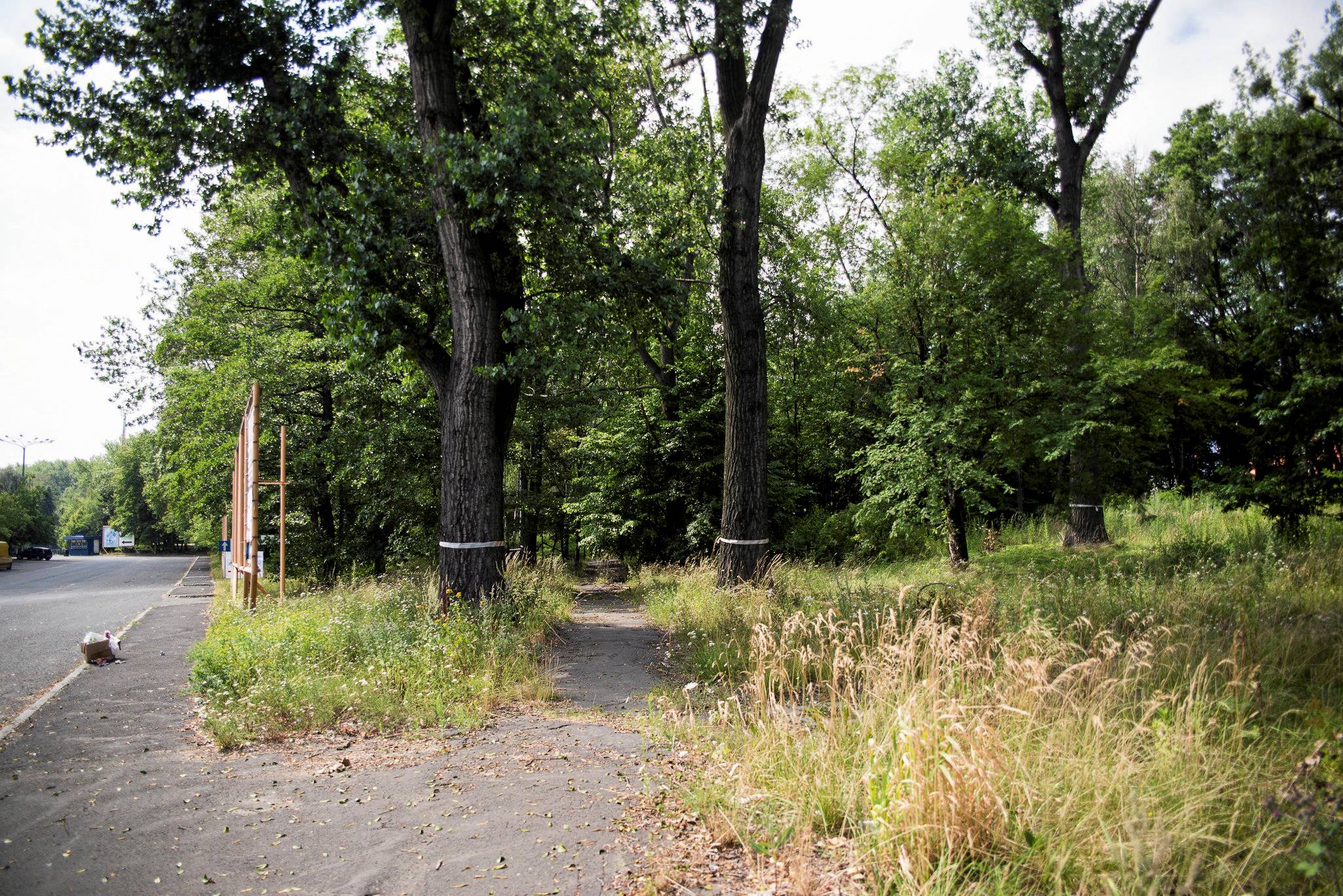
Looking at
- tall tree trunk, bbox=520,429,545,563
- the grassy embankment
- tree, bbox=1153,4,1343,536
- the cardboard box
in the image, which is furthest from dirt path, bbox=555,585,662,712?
tree, bbox=1153,4,1343,536

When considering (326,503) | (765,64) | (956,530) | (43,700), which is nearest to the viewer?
(43,700)

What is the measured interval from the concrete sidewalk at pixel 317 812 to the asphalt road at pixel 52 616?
95.6 inches

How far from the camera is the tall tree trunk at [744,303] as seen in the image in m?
11.2

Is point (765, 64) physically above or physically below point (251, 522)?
above

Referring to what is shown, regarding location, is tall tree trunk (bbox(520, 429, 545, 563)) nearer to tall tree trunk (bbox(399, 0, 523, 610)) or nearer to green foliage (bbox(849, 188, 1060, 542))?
green foliage (bbox(849, 188, 1060, 542))

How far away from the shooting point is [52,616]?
14.9 meters

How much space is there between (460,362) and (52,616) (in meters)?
11.2

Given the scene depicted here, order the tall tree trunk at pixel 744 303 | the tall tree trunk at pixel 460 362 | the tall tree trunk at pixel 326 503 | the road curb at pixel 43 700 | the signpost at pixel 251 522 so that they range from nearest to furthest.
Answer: the road curb at pixel 43 700, the tall tree trunk at pixel 460 362, the signpost at pixel 251 522, the tall tree trunk at pixel 744 303, the tall tree trunk at pixel 326 503

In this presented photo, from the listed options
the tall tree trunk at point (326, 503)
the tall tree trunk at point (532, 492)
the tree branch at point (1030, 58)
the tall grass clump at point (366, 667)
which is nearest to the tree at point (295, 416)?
the tall tree trunk at point (326, 503)

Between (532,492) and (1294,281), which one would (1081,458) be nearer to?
(1294,281)

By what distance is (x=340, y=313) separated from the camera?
31.7ft

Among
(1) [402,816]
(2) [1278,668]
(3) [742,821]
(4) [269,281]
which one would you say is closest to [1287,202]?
(2) [1278,668]

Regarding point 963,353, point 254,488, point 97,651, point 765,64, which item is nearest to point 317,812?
point 97,651

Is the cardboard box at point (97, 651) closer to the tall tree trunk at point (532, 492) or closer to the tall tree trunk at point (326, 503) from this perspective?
the tall tree trunk at point (326, 503)
